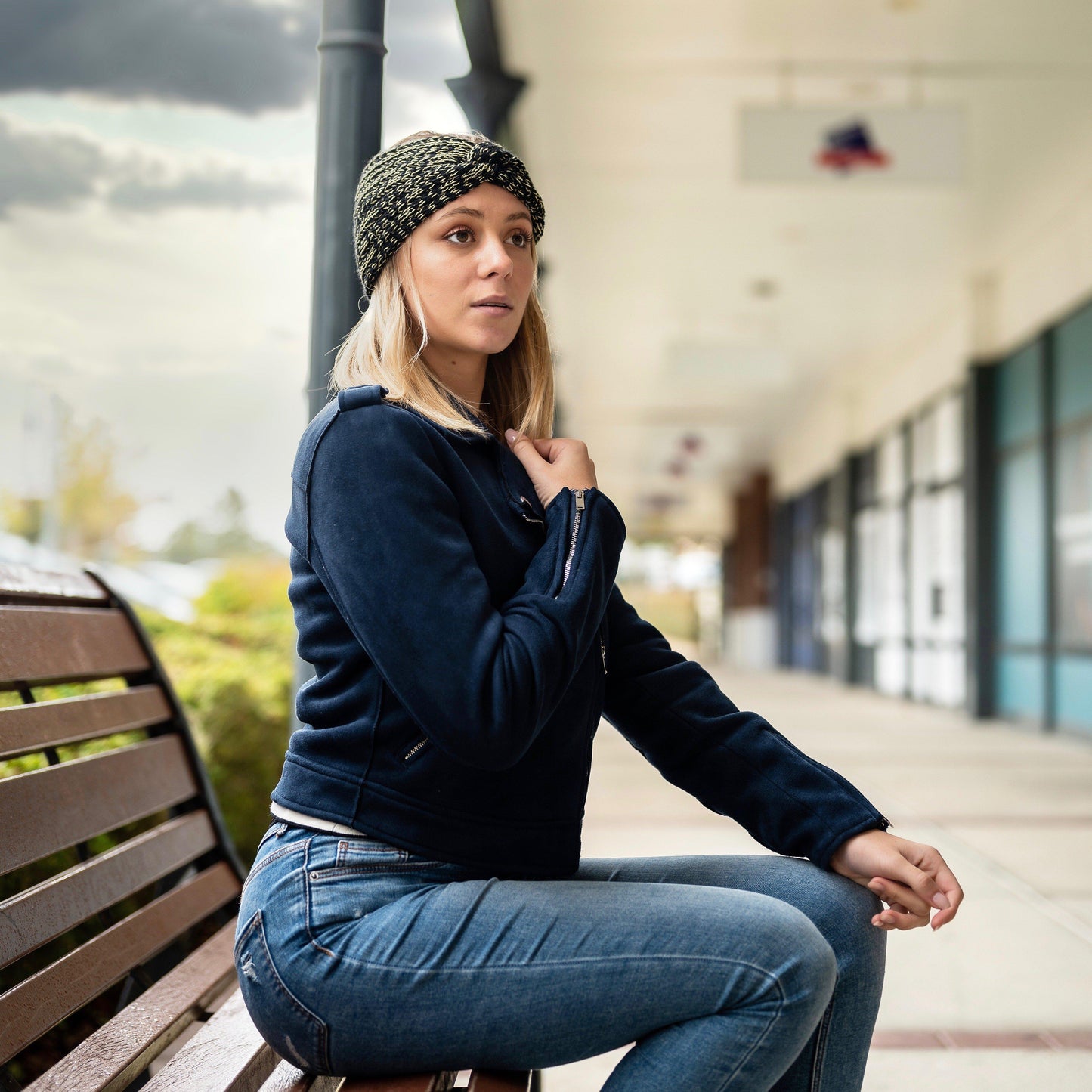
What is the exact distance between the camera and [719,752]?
1.41 metres

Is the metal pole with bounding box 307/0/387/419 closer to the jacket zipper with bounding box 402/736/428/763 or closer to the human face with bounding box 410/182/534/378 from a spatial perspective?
the human face with bounding box 410/182/534/378

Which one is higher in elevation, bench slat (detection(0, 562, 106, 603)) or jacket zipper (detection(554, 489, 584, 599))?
jacket zipper (detection(554, 489, 584, 599))

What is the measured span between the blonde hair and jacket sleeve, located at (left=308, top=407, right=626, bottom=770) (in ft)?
0.37

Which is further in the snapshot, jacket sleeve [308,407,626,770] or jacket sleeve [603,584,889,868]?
jacket sleeve [603,584,889,868]

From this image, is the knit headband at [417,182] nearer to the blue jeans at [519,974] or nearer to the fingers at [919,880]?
the blue jeans at [519,974]

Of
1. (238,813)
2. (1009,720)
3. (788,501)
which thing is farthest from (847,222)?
(788,501)

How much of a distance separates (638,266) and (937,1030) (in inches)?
308

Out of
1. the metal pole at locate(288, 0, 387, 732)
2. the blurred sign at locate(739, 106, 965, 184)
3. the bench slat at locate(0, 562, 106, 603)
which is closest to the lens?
the bench slat at locate(0, 562, 106, 603)

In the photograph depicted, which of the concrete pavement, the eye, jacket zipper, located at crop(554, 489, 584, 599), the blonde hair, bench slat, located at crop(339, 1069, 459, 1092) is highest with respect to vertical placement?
the eye

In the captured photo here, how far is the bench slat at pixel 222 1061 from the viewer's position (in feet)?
3.63

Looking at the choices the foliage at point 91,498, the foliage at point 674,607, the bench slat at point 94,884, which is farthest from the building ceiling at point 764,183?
the foliage at point 674,607

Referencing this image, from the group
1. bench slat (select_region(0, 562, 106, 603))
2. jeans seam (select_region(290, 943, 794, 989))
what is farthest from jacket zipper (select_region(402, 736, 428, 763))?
bench slat (select_region(0, 562, 106, 603))

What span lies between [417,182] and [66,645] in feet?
2.55

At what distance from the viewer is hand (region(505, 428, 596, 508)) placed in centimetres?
126
